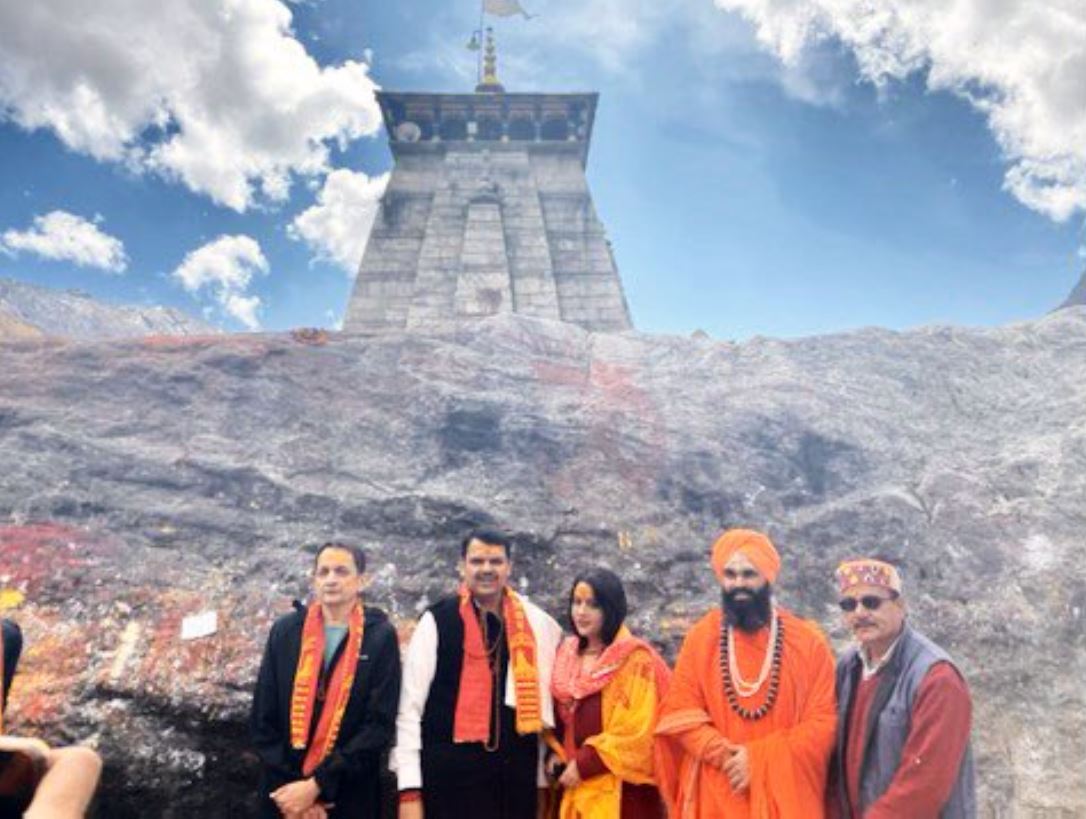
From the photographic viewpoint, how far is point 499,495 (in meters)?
5.86

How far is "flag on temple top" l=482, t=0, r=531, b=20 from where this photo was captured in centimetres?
2205

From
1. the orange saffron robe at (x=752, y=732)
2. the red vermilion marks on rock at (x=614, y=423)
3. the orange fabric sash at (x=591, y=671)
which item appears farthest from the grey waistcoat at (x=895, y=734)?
the red vermilion marks on rock at (x=614, y=423)

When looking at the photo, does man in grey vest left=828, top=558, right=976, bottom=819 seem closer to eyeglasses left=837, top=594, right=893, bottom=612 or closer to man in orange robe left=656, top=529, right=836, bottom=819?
eyeglasses left=837, top=594, right=893, bottom=612

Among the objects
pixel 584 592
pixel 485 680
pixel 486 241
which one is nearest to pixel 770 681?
pixel 584 592

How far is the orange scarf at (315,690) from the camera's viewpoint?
3.19 metres

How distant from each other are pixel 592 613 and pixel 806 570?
270 cm

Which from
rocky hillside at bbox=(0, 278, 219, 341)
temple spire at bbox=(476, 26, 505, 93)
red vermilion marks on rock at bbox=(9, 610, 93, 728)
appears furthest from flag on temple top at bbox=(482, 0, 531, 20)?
rocky hillside at bbox=(0, 278, 219, 341)

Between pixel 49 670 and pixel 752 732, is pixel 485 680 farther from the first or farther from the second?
pixel 49 670

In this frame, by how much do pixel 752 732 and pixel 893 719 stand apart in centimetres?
60

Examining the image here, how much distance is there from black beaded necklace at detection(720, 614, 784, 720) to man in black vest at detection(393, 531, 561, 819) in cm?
89

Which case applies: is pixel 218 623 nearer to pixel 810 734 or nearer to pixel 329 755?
pixel 329 755

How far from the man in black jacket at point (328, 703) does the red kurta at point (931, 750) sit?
2174 mm

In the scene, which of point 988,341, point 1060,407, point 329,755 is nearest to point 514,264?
point 988,341

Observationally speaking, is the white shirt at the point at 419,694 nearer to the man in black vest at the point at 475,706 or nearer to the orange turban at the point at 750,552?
the man in black vest at the point at 475,706
